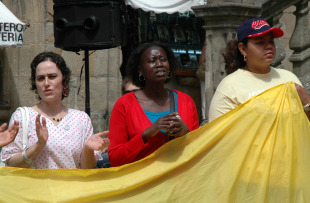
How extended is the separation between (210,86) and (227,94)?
2.22 m

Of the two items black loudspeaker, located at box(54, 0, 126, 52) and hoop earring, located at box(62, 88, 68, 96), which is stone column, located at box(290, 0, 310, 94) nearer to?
black loudspeaker, located at box(54, 0, 126, 52)

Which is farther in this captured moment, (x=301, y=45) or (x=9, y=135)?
(x=301, y=45)

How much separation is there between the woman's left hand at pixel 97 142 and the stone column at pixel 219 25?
8.10 feet

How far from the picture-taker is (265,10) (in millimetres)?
7316

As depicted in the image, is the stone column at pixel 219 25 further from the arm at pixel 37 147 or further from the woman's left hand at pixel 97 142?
the arm at pixel 37 147

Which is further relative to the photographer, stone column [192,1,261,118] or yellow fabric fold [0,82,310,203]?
stone column [192,1,261,118]

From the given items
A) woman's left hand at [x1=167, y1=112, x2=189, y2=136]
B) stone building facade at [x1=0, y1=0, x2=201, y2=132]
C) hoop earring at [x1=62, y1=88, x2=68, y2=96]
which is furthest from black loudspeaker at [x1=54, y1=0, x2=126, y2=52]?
woman's left hand at [x1=167, y1=112, x2=189, y2=136]

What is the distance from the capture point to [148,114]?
4676 millimetres

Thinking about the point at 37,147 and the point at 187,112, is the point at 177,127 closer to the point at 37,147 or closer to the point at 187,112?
the point at 187,112

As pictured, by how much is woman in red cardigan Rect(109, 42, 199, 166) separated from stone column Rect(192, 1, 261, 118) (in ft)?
6.22

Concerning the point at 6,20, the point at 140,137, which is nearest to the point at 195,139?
the point at 140,137

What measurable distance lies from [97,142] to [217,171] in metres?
0.73

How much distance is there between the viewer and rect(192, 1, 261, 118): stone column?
6738 millimetres

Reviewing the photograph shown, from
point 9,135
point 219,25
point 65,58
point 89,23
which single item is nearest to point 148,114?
point 9,135
